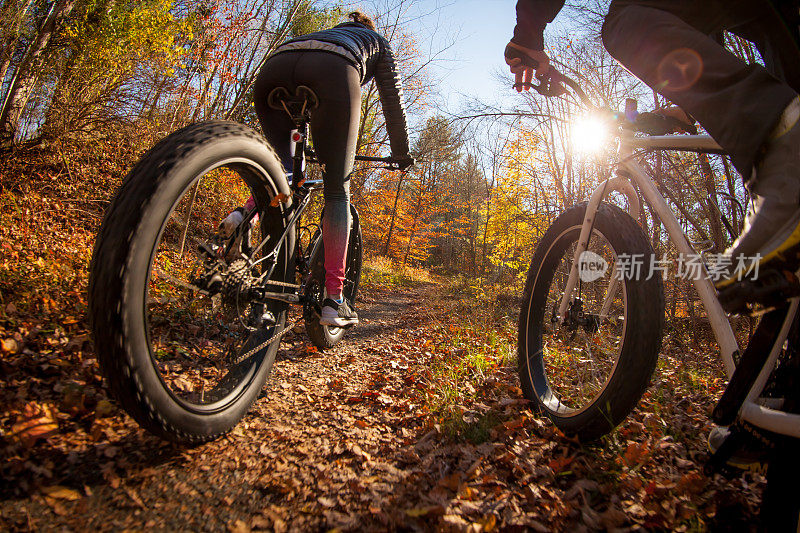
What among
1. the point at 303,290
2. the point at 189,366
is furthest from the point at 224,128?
the point at 189,366

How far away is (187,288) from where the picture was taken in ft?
5.43

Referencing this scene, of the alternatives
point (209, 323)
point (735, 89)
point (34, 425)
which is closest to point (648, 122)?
point (735, 89)

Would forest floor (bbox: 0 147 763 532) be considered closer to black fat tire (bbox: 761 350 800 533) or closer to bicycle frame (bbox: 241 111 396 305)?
black fat tire (bbox: 761 350 800 533)

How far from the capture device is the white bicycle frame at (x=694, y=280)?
1034mm

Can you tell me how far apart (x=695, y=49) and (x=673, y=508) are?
1629 mm

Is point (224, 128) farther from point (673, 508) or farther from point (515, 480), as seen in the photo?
point (673, 508)

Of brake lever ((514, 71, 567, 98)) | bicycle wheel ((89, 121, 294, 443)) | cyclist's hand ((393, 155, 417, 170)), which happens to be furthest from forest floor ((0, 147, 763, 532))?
brake lever ((514, 71, 567, 98))

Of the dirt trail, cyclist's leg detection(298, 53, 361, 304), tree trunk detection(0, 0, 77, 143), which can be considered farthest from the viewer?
tree trunk detection(0, 0, 77, 143)

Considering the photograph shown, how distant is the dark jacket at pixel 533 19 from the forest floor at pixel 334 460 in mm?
2109

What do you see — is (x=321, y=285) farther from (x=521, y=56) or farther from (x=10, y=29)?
(x=10, y=29)

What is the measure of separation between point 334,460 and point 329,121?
1833 mm

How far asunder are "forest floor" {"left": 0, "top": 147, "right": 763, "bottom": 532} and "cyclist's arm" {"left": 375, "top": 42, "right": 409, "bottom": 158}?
2000 mm

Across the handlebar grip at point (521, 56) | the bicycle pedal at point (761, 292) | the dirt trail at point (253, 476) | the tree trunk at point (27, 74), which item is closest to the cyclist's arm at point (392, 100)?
the handlebar grip at point (521, 56)

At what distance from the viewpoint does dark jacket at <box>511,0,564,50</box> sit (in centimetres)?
173
